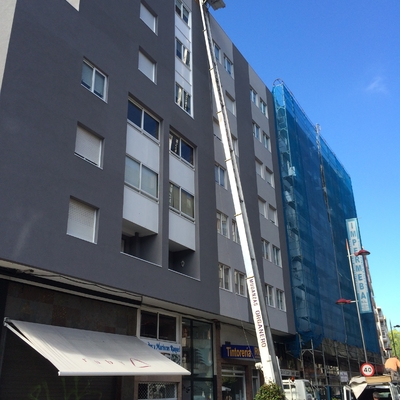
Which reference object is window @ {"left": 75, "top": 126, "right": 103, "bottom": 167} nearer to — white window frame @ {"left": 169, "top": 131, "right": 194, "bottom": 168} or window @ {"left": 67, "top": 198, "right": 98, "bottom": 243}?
window @ {"left": 67, "top": 198, "right": 98, "bottom": 243}

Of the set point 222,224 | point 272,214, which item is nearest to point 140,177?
point 222,224

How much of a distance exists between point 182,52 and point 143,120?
6.64m

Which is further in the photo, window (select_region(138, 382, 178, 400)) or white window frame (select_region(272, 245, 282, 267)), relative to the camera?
white window frame (select_region(272, 245, 282, 267))

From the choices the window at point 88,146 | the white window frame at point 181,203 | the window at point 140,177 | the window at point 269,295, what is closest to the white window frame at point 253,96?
the window at point 269,295

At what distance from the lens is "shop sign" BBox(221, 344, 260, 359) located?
21.2 meters

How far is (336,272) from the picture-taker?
3962cm

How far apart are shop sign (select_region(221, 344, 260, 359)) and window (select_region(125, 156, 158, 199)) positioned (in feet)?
28.2

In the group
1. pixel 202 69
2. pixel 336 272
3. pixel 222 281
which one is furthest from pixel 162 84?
pixel 336 272

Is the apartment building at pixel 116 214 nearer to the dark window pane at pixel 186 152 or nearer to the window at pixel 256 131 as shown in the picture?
the dark window pane at pixel 186 152

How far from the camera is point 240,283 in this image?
76.0 feet

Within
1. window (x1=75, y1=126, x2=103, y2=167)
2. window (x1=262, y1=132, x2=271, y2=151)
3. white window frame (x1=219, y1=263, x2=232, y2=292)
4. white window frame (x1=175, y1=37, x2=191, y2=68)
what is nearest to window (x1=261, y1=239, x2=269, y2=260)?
white window frame (x1=219, y1=263, x2=232, y2=292)

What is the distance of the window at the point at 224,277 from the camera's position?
21.4 metres

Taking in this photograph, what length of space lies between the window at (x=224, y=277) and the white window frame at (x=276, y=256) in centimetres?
677

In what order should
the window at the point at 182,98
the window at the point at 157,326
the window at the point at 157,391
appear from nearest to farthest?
the window at the point at 157,391 → the window at the point at 157,326 → the window at the point at 182,98
